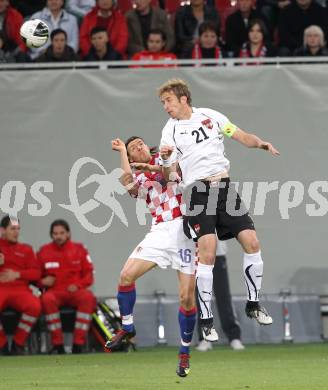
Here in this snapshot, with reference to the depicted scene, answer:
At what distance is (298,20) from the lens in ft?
50.6

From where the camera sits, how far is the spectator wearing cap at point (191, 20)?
15.3 metres

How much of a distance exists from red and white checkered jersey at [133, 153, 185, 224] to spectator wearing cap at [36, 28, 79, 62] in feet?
14.4

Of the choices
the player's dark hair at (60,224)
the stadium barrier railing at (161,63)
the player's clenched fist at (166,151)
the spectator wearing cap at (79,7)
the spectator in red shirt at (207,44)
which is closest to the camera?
the player's clenched fist at (166,151)

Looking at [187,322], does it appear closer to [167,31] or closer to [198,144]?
[198,144]

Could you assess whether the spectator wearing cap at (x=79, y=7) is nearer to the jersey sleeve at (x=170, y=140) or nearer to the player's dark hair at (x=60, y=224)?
the player's dark hair at (x=60, y=224)

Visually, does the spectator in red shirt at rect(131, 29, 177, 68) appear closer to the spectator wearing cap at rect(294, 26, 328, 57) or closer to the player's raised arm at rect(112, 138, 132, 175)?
the spectator wearing cap at rect(294, 26, 328, 57)

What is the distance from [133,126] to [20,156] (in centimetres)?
148

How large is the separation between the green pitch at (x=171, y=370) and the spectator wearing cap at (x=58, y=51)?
385cm

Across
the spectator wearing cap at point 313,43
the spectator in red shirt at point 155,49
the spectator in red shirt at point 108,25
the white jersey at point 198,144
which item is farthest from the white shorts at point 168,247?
the spectator in red shirt at point 108,25

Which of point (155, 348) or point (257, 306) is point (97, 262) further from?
point (257, 306)

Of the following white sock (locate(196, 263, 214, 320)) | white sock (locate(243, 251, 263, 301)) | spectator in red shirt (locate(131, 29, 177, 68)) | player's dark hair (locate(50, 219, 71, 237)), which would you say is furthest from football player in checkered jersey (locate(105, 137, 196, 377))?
spectator in red shirt (locate(131, 29, 177, 68))

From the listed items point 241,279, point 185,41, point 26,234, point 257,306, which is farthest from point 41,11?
point 257,306

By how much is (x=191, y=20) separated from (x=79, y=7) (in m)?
1.64

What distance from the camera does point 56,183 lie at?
46.8 feet
